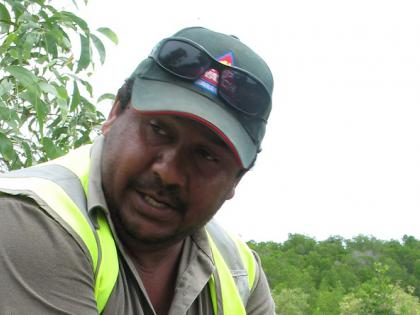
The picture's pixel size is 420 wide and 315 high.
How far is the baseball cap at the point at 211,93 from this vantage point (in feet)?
5.07

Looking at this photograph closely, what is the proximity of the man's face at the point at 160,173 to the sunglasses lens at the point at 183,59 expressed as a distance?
0.12 metres

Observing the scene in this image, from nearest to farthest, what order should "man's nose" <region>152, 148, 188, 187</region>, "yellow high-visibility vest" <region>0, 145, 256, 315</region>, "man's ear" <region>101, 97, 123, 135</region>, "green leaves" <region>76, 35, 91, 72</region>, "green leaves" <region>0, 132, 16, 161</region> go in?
"yellow high-visibility vest" <region>0, 145, 256, 315</region> < "man's nose" <region>152, 148, 188, 187</region> < "man's ear" <region>101, 97, 123, 135</region> < "green leaves" <region>0, 132, 16, 161</region> < "green leaves" <region>76, 35, 91, 72</region>

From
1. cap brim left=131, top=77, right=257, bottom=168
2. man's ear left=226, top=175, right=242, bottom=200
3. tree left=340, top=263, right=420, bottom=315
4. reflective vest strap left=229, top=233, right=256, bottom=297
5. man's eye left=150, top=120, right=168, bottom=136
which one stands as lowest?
tree left=340, top=263, right=420, bottom=315

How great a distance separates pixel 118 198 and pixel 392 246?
32.9m

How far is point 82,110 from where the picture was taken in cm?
303

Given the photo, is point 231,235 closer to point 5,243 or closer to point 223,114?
point 223,114

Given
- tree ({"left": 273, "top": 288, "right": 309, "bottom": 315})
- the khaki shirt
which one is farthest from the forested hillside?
the khaki shirt

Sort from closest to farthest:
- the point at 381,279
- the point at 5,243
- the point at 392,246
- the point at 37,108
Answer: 1. the point at 5,243
2. the point at 37,108
3. the point at 381,279
4. the point at 392,246

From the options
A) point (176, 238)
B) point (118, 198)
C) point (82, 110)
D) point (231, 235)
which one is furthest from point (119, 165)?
point (82, 110)

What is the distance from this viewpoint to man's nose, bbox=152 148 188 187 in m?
1.52

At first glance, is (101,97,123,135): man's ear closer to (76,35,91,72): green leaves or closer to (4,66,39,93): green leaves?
(4,66,39,93): green leaves

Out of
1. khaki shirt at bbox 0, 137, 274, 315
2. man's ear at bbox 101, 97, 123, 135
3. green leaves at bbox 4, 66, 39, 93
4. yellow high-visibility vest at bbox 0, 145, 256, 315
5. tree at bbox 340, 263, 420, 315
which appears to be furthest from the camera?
tree at bbox 340, 263, 420, 315

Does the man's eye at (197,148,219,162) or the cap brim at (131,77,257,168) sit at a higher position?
the cap brim at (131,77,257,168)

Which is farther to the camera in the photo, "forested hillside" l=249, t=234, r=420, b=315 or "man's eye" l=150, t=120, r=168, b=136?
"forested hillside" l=249, t=234, r=420, b=315
